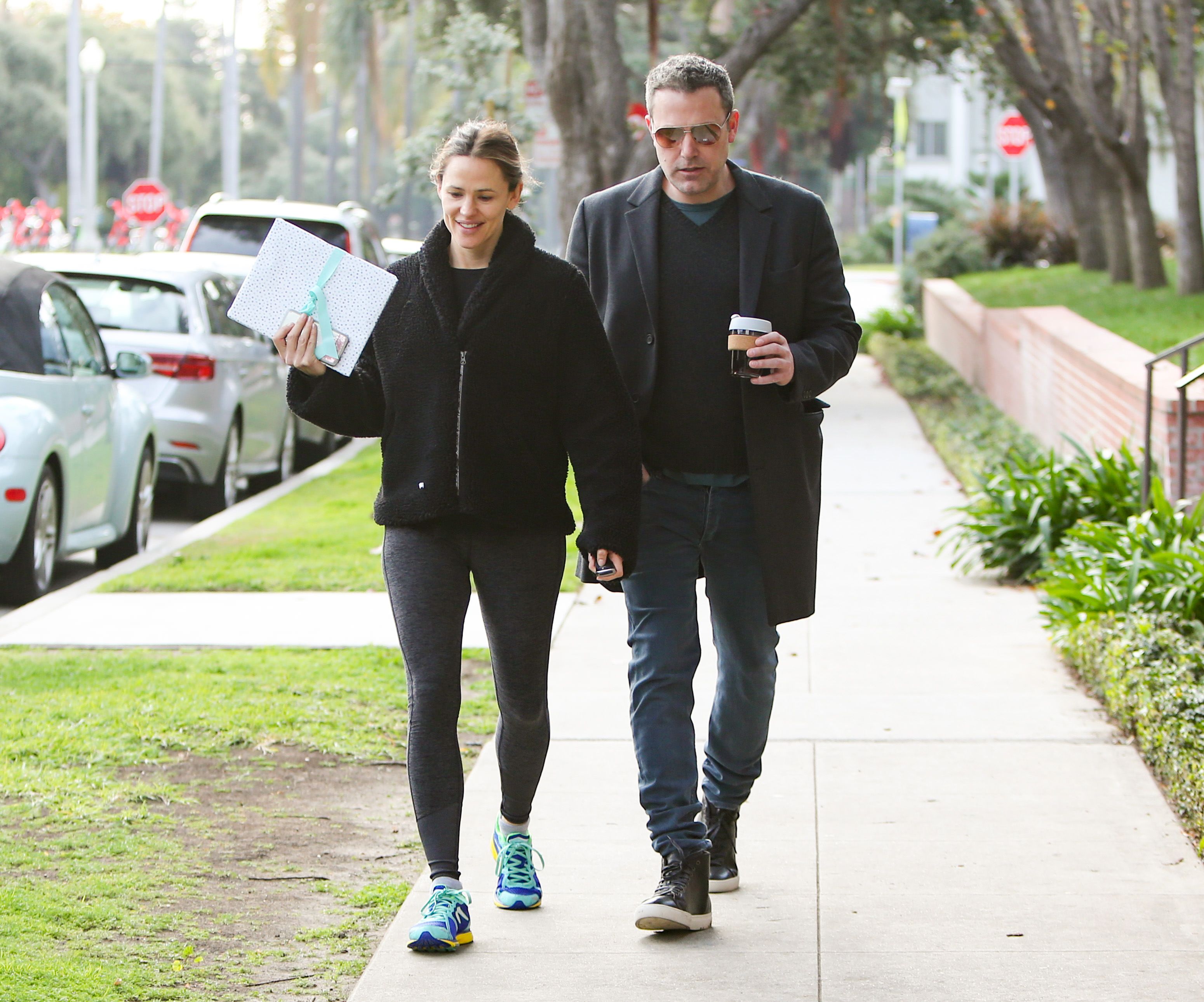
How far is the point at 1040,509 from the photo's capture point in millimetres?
9219

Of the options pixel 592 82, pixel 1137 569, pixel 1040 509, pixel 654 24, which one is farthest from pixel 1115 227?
pixel 1137 569

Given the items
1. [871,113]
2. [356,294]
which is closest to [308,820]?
[356,294]

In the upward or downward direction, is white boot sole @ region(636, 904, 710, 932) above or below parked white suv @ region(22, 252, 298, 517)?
below

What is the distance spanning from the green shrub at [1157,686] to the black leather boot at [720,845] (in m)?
1.39

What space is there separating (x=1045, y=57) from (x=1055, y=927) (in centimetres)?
1753

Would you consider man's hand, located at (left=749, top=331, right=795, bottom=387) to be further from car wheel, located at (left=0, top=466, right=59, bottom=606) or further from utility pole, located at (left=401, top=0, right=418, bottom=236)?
utility pole, located at (left=401, top=0, right=418, bottom=236)

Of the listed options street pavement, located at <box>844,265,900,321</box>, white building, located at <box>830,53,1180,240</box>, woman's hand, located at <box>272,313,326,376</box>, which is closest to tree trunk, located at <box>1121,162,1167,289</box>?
street pavement, located at <box>844,265,900,321</box>

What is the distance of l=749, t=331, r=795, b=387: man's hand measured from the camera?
4.04 meters

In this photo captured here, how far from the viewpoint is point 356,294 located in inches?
165

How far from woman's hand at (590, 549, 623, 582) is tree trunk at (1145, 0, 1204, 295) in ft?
39.2

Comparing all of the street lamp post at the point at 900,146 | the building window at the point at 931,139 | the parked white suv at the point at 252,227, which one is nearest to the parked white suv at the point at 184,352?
the parked white suv at the point at 252,227

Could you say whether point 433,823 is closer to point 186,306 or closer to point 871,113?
point 186,306

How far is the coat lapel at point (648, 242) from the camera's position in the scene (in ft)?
14.2

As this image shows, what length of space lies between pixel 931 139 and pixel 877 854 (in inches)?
3419
